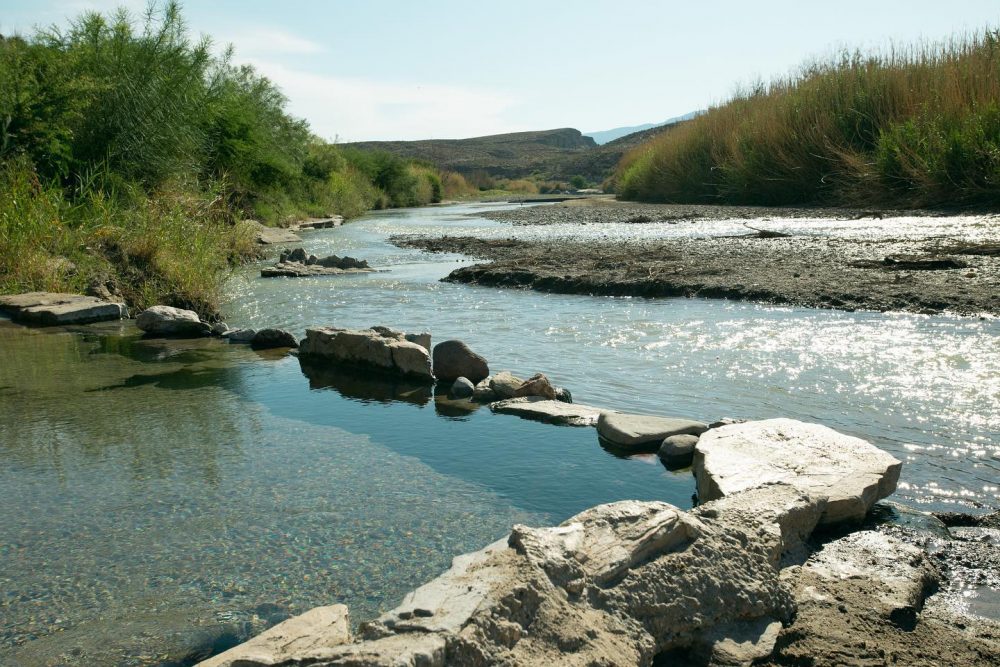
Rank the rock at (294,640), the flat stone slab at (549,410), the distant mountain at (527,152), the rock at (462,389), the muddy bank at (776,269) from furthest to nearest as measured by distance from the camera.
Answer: the distant mountain at (527,152)
the muddy bank at (776,269)
the rock at (462,389)
the flat stone slab at (549,410)
the rock at (294,640)

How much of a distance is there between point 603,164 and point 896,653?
222 feet

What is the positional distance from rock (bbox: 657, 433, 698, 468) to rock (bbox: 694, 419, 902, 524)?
210 millimetres

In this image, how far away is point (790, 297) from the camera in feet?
26.2

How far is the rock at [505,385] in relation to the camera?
17.3ft

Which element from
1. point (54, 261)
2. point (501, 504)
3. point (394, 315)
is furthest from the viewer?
point (54, 261)

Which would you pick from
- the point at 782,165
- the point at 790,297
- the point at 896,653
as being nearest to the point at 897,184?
the point at 782,165

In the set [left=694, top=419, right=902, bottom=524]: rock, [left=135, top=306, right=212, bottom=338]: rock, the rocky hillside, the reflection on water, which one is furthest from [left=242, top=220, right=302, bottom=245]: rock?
the rocky hillside

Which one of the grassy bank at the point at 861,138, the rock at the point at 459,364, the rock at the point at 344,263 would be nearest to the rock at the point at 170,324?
the rock at the point at 459,364

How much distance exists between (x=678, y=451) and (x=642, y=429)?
0.90 ft

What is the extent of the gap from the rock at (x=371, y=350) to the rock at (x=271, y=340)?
434 millimetres

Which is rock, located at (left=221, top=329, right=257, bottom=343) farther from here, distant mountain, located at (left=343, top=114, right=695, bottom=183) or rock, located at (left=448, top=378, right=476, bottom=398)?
distant mountain, located at (left=343, top=114, right=695, bottom=183)

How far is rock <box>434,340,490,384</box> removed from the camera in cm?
580

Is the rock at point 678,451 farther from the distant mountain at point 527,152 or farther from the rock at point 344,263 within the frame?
the distant mountain at point 527,152

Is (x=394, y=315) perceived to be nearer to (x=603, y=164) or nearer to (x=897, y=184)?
(x=897, y=184)
